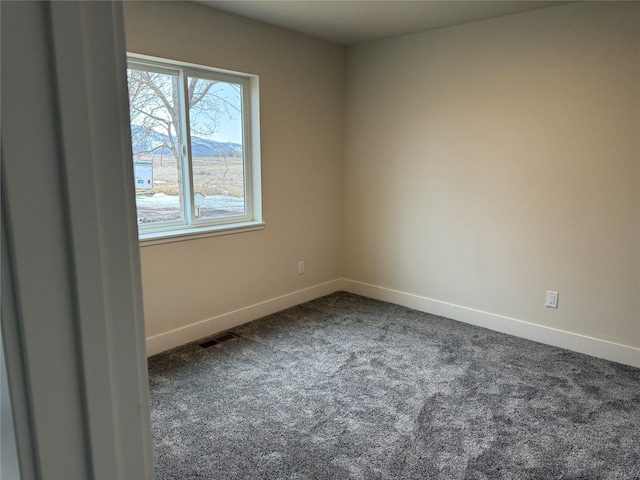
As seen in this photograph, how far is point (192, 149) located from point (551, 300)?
282cm

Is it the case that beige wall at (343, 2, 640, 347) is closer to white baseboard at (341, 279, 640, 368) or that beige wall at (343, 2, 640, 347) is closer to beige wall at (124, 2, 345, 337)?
white baseboard at (341, 279, 640, 368)

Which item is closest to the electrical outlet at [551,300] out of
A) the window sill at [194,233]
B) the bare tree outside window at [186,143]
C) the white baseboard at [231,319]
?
the white baseboard at [231,319]

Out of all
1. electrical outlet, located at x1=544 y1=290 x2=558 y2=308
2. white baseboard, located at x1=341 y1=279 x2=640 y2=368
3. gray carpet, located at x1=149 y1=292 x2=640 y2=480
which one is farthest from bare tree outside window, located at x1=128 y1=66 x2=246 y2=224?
electrical outlet, located at x1=544 y1=290 x2=558 y2=308

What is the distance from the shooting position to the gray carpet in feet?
6.44

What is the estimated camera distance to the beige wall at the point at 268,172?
9.70 feet

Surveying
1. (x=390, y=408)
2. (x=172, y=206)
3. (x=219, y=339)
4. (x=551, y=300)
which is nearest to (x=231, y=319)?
(x=219, y=339)

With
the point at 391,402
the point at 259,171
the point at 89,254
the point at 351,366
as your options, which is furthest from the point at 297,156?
the point at 89,254

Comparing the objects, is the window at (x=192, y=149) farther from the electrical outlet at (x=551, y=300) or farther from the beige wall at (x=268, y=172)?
the electrical outlet at (x=551, y=300)

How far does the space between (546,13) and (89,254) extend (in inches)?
136

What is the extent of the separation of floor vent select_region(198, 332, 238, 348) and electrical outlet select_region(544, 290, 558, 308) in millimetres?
2308

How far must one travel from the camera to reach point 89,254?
402mm

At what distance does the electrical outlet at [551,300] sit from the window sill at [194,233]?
87.6 inches

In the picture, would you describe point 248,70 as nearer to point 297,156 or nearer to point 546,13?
point 297,156

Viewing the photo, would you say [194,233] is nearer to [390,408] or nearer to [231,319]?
[231,319]
